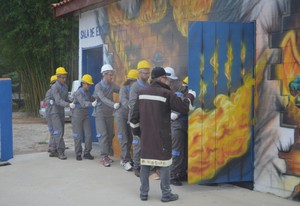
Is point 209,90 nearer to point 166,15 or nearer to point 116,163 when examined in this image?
point 166,15

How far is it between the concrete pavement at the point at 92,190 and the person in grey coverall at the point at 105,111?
14.4 inches

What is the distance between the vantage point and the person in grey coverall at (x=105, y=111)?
8281 millimetres

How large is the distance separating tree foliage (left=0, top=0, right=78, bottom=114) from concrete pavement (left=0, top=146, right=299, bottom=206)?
11.3 metres

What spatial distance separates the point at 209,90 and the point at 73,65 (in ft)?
48.5

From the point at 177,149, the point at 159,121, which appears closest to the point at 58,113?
the point at 177,149

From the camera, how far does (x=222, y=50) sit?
604cm

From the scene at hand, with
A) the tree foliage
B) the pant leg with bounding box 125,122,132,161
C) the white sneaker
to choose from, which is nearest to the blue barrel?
the pant leg with bounding box 125,122,132,161

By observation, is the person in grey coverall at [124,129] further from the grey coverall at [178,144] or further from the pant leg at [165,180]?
the pant leg at [165,180]

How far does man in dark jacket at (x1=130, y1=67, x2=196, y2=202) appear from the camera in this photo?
18.4 ft

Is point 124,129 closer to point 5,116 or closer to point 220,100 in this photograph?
point 220,100

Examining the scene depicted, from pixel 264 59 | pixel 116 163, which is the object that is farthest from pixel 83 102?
pixel 264 59

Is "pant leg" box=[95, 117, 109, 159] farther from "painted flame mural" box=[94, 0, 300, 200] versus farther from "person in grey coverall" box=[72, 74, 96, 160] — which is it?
"painted flame mural" box=[94, 0, 300, 200]

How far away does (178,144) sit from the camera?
6.62 m

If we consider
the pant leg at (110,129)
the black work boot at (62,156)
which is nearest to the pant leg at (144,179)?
the pant leg at (110,129)
